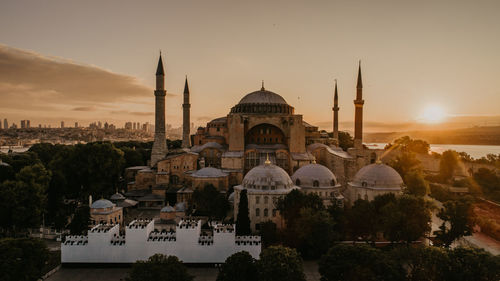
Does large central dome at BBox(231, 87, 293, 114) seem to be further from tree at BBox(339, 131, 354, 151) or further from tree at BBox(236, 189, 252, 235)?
tree at BBox(236, 189, 252, 235)

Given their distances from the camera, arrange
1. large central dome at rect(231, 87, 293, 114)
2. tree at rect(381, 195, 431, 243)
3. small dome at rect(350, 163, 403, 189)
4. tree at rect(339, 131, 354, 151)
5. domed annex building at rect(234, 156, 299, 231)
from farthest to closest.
Result: tree at rect(339, 131, 354, 151), large central dome at rect(231, 87, 293, 114), small dome at rect(350, 163, 403, 189), domed annex building at rect(234, 156, 299, 231), tree at rect(381, 195, 431, 243)

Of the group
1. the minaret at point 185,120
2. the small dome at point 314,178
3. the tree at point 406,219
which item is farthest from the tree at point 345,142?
the tree at point 406,219

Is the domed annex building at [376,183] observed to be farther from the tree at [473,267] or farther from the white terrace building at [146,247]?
the white terrace building at [146,247]

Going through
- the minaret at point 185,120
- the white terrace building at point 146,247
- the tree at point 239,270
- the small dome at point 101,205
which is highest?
the minaret at point 185,120

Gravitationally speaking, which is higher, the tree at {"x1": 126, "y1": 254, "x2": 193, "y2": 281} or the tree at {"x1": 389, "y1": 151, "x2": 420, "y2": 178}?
the tree at {"x1": 389, "y1": 151, "x2": 420, "y2": 178}

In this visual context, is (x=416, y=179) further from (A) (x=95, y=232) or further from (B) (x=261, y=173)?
(A) (x=95, y=232)

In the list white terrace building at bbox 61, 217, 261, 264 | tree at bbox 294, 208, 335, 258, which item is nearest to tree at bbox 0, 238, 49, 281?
white terrace building at bbox 61, 217, 261, 264

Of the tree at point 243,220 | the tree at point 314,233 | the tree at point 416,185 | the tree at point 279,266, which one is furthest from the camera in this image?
the tree at point 416,185
